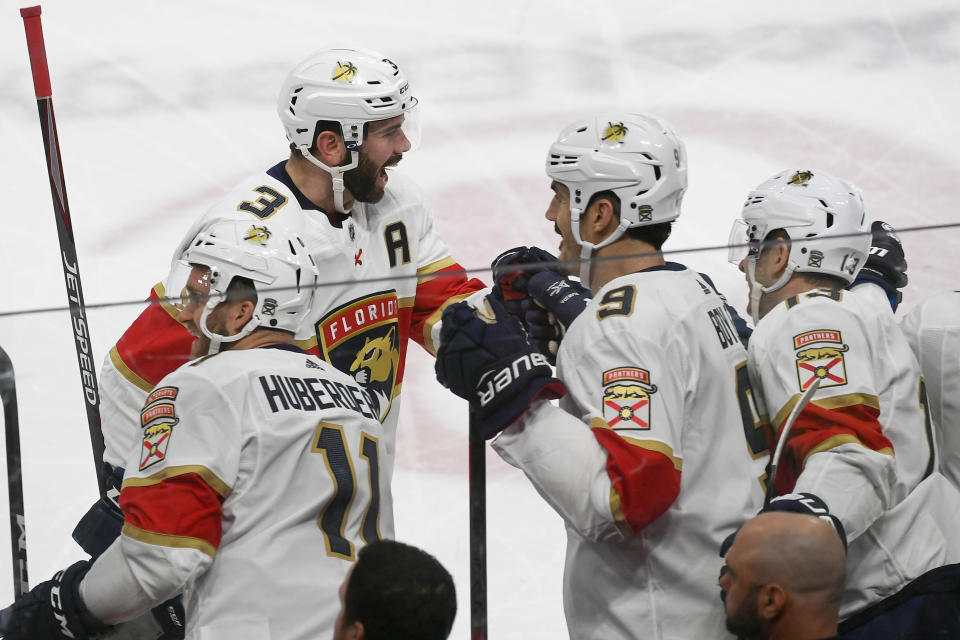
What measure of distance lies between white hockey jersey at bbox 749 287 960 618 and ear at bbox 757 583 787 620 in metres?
0.25

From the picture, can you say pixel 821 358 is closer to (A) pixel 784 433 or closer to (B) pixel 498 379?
(A) pixel 784 433

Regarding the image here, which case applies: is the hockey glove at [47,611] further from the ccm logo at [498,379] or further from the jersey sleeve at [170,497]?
the ccm logo at [498,379]

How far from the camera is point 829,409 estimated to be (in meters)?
2.09

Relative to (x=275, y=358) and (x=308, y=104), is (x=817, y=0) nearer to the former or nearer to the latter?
(x=308, y=104)

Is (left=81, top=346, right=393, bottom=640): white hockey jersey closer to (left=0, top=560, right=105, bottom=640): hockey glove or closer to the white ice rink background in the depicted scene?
(left=0, top=560, right=105, bottom=640): hockey glove

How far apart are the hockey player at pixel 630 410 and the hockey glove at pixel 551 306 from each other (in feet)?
0.07

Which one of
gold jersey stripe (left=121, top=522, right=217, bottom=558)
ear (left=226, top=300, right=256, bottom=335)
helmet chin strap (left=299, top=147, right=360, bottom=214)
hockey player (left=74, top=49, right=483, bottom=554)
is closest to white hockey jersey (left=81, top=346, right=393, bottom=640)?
gold jersey stripe (left=121, top=522, right=217, bottom=558)

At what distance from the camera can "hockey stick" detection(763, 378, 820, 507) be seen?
6.71 ft

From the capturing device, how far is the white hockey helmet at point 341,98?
9.16 ft

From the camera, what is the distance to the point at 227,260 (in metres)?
2.10

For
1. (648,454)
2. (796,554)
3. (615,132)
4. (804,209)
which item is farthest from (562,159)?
(796,554)

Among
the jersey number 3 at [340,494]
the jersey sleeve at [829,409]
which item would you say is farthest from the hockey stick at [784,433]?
the jersey number 3 at [340,494]

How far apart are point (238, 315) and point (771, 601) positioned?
81cm

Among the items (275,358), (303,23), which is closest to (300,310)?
(275,358)
